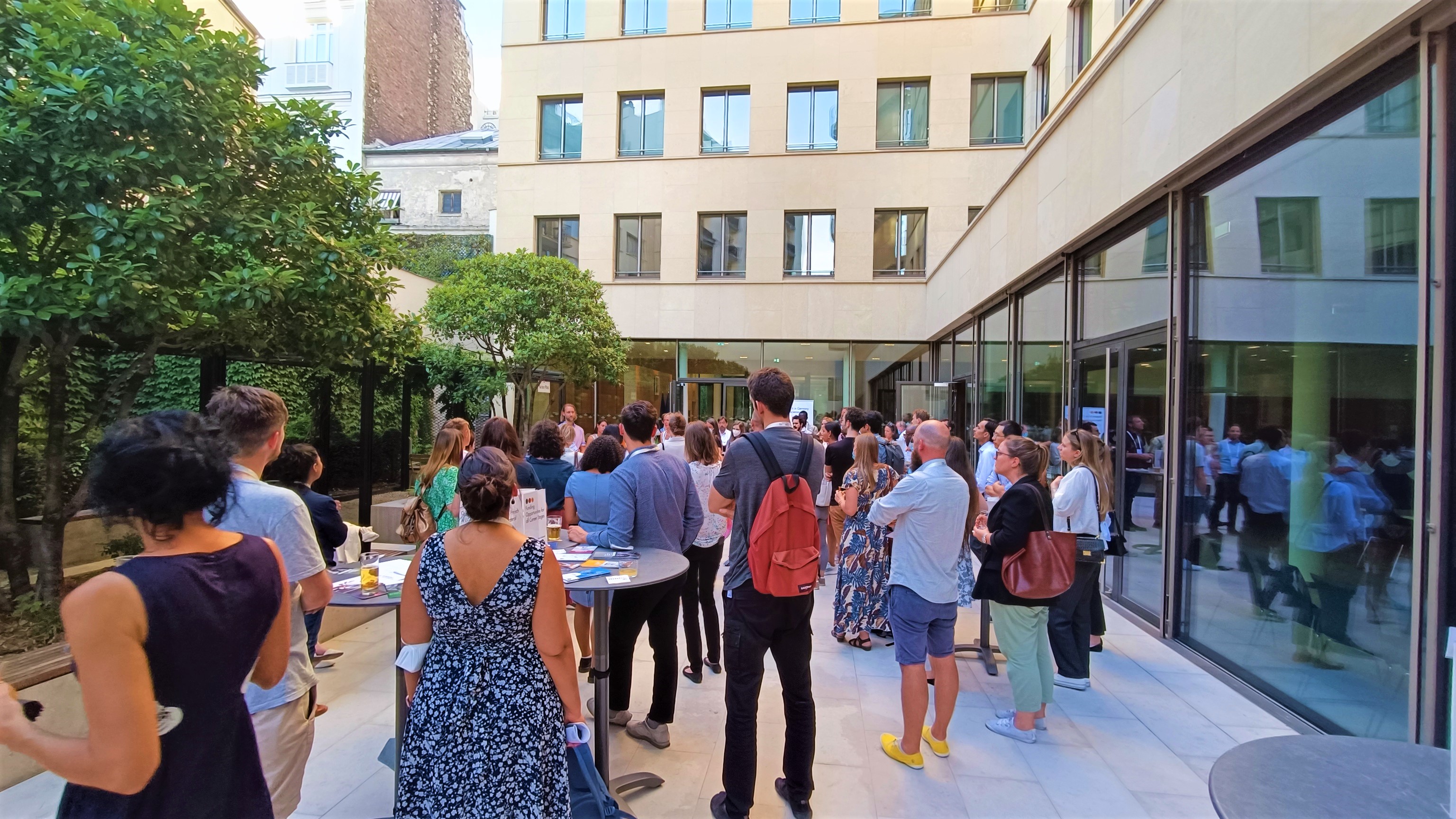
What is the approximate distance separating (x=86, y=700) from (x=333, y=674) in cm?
393

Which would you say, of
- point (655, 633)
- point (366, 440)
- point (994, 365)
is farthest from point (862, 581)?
point (994, 365)

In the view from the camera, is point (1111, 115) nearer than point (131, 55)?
No

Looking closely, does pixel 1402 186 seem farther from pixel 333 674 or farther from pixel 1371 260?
pixel 333 674

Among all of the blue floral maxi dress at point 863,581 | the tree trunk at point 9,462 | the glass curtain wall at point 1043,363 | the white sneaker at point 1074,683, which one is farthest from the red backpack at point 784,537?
the glass curtain wall at point 1043,363

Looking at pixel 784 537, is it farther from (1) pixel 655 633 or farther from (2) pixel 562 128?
(2) pixel 562 128

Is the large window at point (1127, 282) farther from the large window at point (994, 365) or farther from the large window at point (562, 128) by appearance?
the large window at point (562, 128)

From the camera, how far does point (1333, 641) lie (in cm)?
383

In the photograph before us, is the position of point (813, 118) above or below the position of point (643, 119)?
below

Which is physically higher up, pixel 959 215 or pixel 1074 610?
pixel 959 215

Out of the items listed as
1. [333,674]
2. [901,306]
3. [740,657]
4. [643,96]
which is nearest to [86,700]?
[740,657]

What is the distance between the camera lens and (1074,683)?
4.50m

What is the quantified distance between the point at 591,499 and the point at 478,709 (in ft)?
6.94

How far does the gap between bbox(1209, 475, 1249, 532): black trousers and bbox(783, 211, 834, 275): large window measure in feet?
39.6

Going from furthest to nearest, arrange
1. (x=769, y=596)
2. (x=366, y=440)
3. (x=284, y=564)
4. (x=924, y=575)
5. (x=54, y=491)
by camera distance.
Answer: (x=366, y=440), (x=54, y=491), (x=924, y=575), (x=769, y=596), (x=284, y=564)
